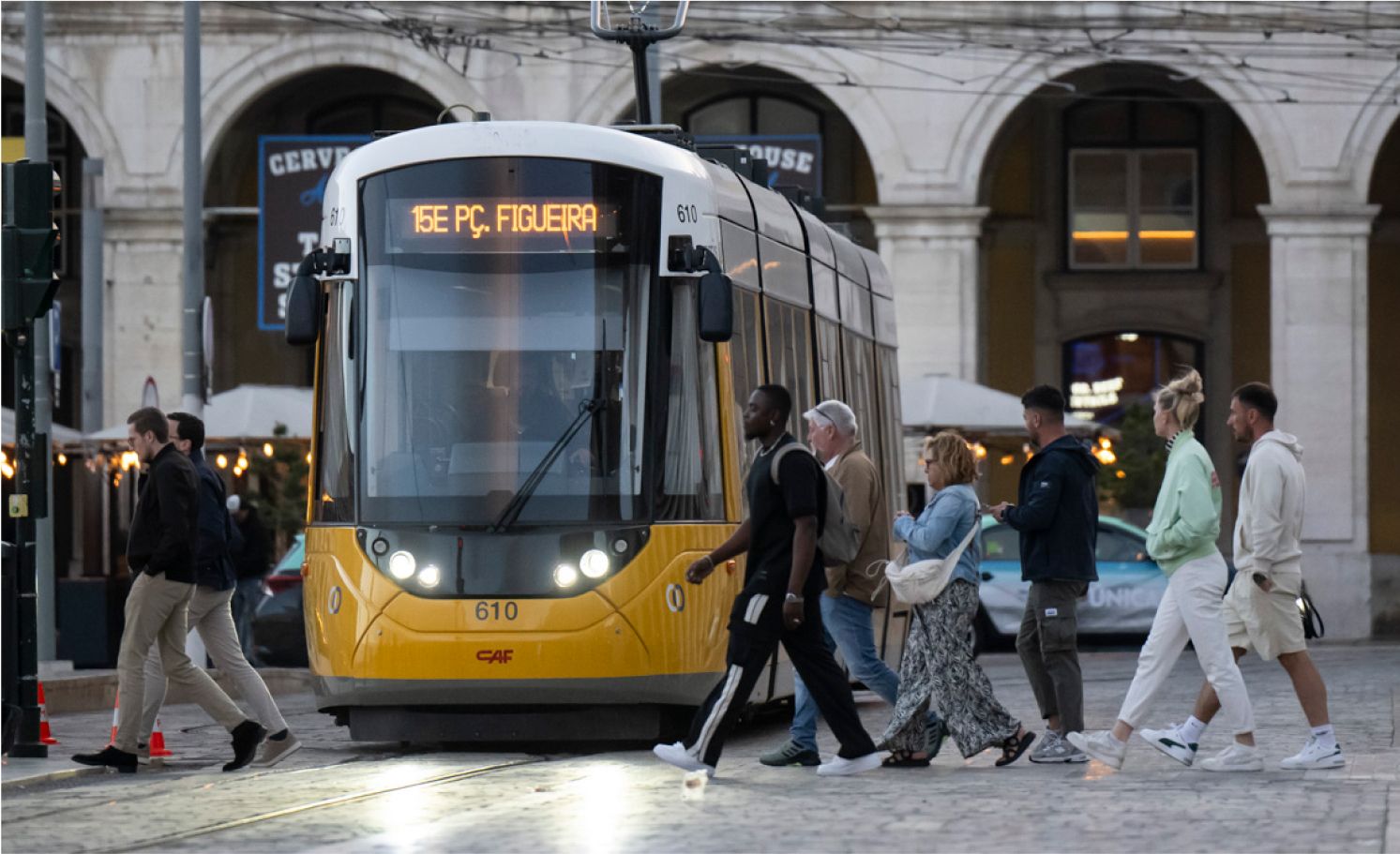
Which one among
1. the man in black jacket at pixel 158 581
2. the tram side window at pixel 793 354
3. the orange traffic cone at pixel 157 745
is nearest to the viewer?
the man in black jacket at pixel 158 581

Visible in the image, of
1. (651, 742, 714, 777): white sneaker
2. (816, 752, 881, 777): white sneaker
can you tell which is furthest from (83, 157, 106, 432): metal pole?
(651, 742, 714, 777): white sneaker

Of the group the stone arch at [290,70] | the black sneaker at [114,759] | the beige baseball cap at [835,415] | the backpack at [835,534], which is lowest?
the black sneaker at [114,759]

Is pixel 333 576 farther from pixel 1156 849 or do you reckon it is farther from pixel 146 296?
pixel 146 296

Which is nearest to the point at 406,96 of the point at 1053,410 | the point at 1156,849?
the point at 1053,410

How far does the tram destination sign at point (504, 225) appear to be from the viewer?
12.5m

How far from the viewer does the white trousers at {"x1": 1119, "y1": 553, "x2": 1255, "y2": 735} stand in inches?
437

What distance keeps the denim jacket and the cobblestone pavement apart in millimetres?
949

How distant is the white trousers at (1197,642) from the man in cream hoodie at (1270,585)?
138mm

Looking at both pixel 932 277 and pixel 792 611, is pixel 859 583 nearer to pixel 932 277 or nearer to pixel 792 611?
pixel 792 611

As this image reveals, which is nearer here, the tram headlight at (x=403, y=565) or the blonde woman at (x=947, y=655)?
the blonde woman at (x=947, y=655)

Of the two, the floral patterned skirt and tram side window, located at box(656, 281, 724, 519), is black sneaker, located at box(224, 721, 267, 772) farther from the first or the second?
the floral patterned skirt

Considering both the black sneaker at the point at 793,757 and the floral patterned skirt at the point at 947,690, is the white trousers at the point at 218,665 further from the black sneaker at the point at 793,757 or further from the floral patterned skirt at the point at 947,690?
the floral patterned skirt at the point at 947,690

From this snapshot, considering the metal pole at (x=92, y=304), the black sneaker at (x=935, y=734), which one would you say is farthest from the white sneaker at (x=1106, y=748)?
the metal pole at (x=92, y=304)

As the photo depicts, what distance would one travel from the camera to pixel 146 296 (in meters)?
29.4
